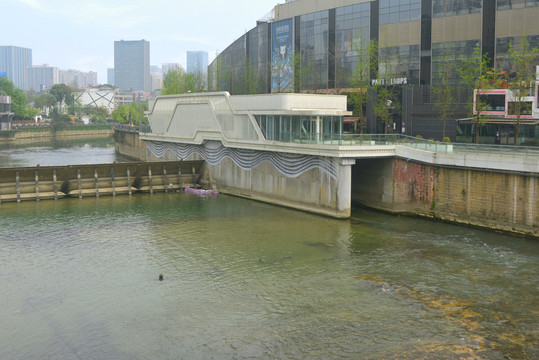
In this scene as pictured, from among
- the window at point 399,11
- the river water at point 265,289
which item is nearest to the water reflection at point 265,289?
the river water at point 265,289

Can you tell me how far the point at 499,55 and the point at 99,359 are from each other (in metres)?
60.8

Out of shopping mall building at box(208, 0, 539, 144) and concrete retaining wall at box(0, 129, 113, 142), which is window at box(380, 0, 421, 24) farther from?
concrete retaining wall at box(0, 129, 113, 142)

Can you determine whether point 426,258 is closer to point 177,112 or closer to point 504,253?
point 504,253

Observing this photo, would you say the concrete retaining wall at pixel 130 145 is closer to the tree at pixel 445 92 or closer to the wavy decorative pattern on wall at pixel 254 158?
the wavy decorative pattern on wall at pixel 254 158

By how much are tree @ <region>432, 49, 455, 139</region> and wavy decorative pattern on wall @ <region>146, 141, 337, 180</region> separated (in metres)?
18.0

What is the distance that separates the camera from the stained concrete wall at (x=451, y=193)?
35812 mm

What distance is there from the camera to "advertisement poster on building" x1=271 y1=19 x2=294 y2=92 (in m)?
90.1

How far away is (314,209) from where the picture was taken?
4441cm

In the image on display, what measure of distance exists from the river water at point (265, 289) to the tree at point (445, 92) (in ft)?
69.3

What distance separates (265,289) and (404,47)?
55.9 m

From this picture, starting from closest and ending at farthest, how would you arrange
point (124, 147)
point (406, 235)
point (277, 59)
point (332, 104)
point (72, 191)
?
1. point (406, 235)
2. point (332, 104)
3. point (72, 191)
4. point (277, 59)
5. point (124, 147)

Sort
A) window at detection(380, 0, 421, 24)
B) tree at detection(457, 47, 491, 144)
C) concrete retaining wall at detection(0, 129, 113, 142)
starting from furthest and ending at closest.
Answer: concrete retaining wall at detection(0, 129, 113, 142) → window at detection(380, 0, 421, 24) → tree at detection(457, 47, 491, 144)

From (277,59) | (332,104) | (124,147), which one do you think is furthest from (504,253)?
(124,147)

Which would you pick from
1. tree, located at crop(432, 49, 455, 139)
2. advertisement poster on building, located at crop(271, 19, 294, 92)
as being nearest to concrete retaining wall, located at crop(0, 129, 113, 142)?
advertisement poster on building, located at crop(271, 19, 294, 92)
